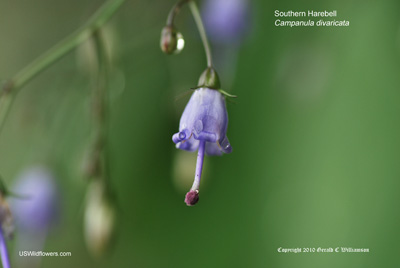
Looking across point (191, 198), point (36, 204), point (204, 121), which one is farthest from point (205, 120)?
point (36, 204)

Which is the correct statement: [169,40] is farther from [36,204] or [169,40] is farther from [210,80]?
[36,204]

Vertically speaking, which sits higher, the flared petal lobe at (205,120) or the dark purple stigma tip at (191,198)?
the flared petal lobe at (205,120)

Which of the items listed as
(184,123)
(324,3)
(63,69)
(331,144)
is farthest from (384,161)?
(63,69)

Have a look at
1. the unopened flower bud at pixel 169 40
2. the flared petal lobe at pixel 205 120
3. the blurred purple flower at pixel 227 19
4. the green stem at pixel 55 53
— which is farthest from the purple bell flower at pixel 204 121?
the blurred purple flower at pixel 227 19

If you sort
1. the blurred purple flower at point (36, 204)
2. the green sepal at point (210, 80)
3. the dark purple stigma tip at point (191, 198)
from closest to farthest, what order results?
the dark purple stigma tip at point (191, 198) → the green sepal at point (210, 80) → the blurred purple flower at point (36, 204)

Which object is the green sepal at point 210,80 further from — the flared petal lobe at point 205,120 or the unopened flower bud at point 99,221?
the unopened flower bud at point 99,221

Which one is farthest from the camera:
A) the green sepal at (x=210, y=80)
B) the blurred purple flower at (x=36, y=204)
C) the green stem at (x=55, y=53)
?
the blurred purple flower at (x=36, y=204)

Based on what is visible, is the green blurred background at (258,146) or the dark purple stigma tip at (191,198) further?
the green blurred background at (258,146)

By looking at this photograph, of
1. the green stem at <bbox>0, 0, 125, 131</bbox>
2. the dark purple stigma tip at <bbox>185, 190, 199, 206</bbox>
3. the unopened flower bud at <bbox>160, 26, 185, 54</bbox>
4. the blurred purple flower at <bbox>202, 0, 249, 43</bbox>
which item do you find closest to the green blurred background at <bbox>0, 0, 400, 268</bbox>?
the blurred purple flower at <bbox>202, 0, 249, 43</bbox>
